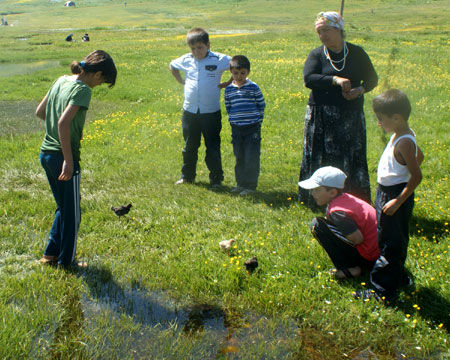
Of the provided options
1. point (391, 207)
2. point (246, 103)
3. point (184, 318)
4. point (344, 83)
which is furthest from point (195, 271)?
point (246, 103)

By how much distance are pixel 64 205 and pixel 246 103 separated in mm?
3198

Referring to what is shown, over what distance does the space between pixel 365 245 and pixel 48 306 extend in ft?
9.29

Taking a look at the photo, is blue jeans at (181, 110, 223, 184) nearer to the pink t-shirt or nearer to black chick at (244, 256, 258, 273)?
black chick at (244, 256, 258, 273)

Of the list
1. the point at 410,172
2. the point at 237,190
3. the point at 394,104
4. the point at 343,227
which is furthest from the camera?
the point at 237,190

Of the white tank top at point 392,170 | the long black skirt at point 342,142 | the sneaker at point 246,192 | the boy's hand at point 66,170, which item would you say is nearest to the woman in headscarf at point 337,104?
the long black skirt at point 342,142

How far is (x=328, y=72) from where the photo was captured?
5.52m

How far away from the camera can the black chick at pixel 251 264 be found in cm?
458

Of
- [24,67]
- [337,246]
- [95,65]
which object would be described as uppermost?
[95,65]

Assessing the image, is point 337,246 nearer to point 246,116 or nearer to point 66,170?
point 66,170

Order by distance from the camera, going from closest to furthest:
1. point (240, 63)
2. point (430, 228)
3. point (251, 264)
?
point (251, 264)
point (430, 228)
point (240, 63)

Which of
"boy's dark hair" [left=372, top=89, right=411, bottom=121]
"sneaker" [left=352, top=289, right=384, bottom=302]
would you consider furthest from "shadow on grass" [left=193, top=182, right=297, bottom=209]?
"boy's dark hair" [left=372, top=89, right=411, bottom=121]

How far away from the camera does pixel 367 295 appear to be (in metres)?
4.07

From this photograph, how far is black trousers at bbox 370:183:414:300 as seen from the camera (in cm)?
388

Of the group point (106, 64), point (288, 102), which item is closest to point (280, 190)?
point (106, 64)
